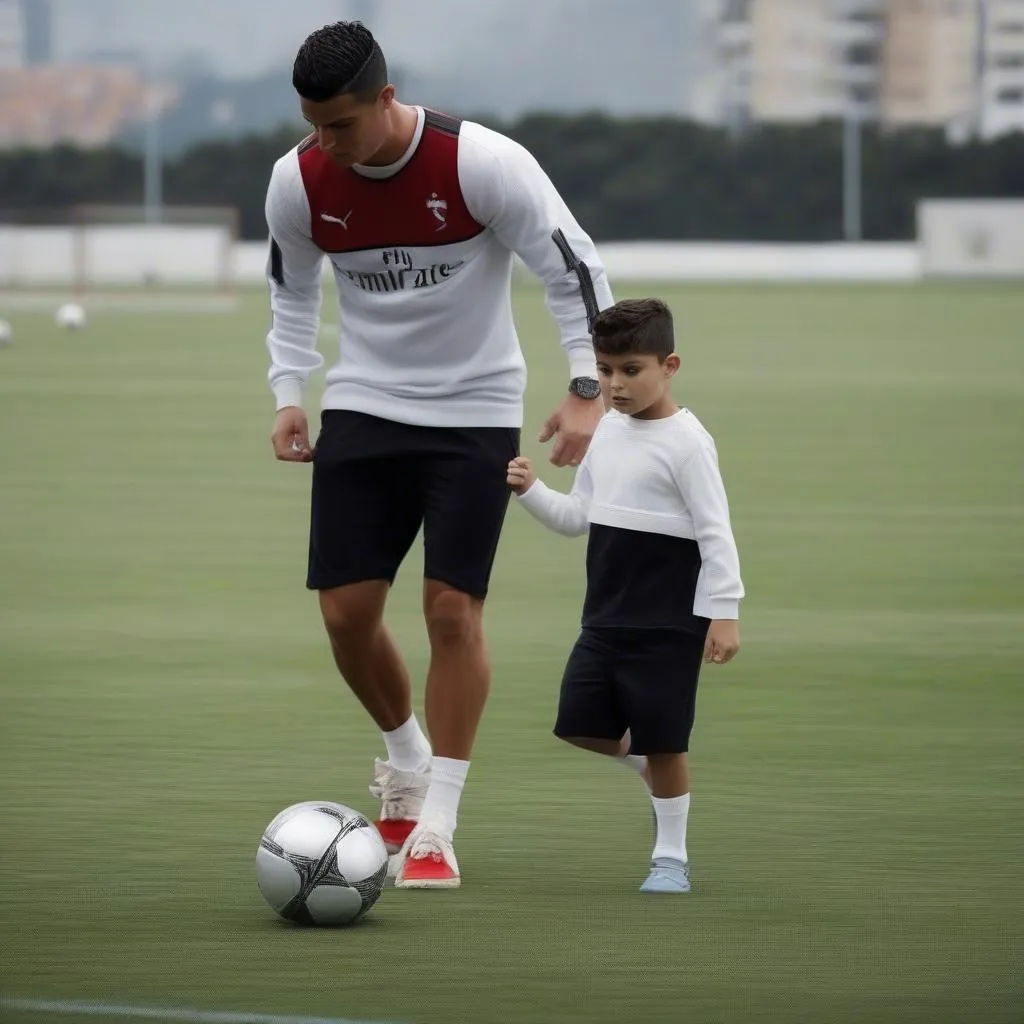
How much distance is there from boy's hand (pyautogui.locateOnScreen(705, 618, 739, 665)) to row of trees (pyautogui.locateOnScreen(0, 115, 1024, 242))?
61490 millimetres

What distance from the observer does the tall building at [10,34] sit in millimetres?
164750

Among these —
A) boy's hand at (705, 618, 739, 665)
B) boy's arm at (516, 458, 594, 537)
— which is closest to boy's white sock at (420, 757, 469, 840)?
boy's arm at (516, 458, 594, 537)

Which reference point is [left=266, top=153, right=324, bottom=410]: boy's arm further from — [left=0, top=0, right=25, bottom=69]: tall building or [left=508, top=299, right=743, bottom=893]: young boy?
[left=0, top=0, right=25, bottom=69]: tall building

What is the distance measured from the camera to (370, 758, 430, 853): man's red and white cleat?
5.94 m

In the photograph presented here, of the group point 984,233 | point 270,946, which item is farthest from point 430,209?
point 984,233

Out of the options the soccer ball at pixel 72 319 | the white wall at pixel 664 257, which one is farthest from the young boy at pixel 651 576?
the white wall at pixel 664 257

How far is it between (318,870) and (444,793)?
64 centimetres

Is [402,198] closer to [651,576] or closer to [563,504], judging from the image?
[563,504]

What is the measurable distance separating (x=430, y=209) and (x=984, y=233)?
177 ft

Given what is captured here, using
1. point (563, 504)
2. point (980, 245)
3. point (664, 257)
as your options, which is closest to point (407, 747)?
point (563, 504)

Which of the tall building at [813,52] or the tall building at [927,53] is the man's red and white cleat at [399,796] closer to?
the tall building at [813,52]

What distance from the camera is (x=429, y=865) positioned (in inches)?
213

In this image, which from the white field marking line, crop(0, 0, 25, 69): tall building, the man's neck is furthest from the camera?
crop(0, 0, 25, 69): tall building

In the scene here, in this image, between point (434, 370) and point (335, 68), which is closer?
point (335, 68)
